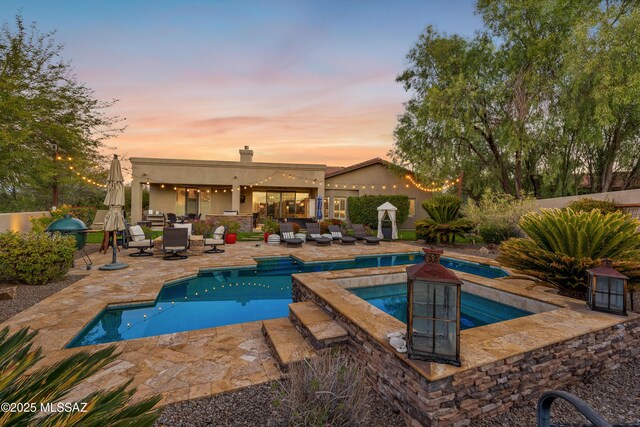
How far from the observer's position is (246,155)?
19812mm

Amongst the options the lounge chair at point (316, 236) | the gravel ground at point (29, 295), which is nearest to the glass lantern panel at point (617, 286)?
the gravel ground at point (29, 295)

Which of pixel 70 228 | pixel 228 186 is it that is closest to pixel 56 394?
pixel 70 228

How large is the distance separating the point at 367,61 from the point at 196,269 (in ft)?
37.4

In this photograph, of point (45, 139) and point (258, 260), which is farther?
point (45, 139)

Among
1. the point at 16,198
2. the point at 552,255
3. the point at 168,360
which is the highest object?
the point at 16,198

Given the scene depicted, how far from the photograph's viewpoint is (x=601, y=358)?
352 centimetres

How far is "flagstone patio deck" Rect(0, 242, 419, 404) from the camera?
3.10 meters

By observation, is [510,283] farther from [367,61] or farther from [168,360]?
[367,61]

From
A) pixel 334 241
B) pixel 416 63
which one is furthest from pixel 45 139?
pixel 416 63

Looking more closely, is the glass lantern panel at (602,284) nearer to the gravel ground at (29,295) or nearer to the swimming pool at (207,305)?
the swimming pool at (207,305)

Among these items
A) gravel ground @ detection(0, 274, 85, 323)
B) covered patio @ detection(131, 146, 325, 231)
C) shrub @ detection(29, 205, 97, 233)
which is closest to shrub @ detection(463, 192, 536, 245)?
covered patio @ detection(131, 146, 325, 231)

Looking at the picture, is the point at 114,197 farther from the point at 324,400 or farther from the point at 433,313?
the point at 433,313

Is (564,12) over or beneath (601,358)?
over

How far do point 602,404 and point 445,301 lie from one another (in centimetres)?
223
